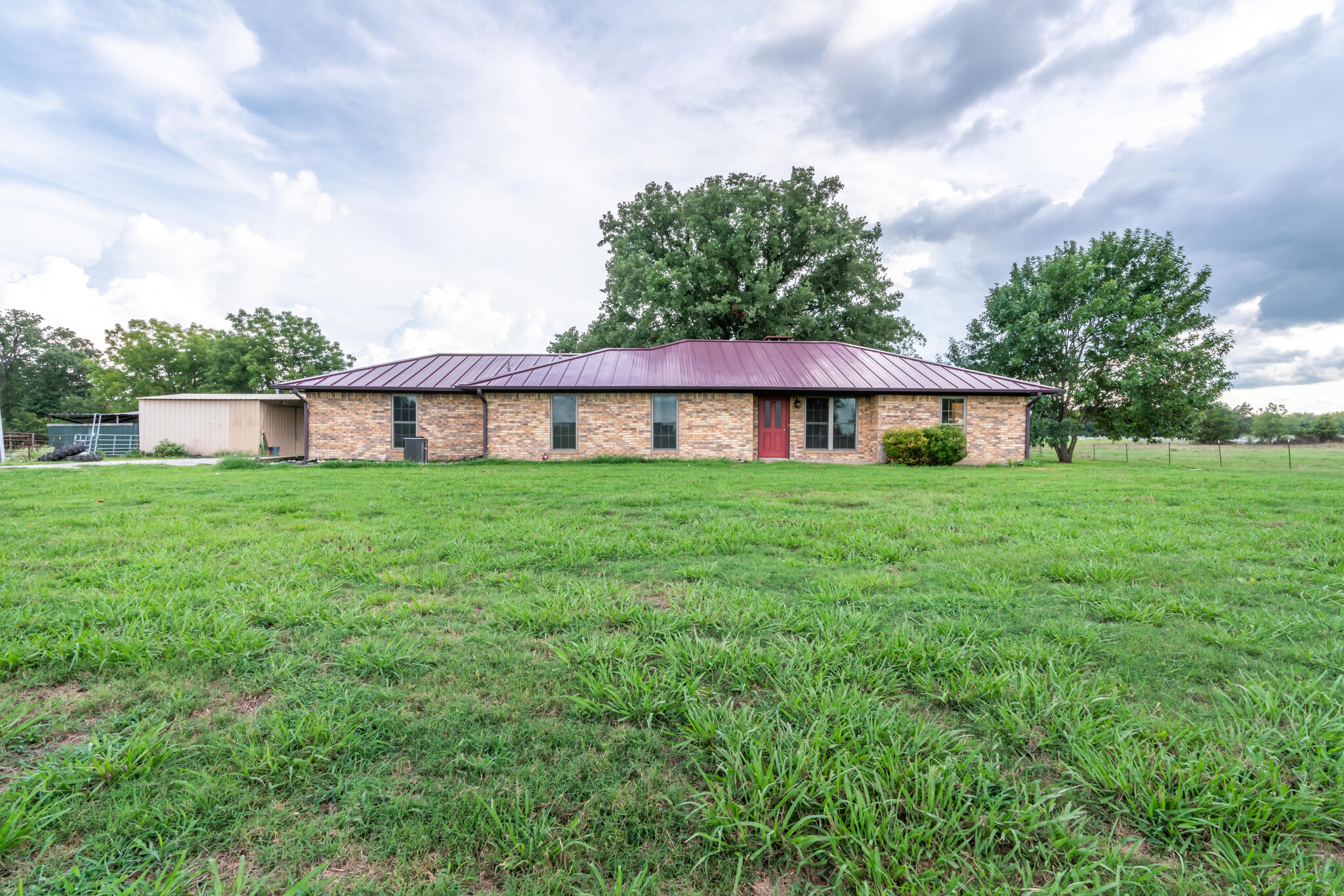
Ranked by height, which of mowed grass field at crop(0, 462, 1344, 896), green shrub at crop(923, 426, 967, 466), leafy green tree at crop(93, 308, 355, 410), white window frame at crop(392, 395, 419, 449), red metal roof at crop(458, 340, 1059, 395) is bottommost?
mowed grass field at crop(0, 462, 1344, 896)

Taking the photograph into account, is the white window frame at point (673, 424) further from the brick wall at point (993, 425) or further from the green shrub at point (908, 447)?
the brick wall at point (993, 425)

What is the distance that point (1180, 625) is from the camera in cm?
265

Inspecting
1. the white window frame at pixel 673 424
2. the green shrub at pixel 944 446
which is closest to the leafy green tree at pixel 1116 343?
the green shrub at pixel 944 446

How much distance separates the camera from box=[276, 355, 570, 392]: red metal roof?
1611 centimetres

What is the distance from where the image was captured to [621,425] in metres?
15.3

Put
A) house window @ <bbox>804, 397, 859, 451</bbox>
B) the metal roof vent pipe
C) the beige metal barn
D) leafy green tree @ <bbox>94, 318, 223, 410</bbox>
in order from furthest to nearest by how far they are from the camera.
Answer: leafy green tree @ <bbox>94, 318, 223, 410</bbox>
the beige metal barn
house window @ <bbox>804, 397, 859, 451</bbox>
the metal roof vent pipe

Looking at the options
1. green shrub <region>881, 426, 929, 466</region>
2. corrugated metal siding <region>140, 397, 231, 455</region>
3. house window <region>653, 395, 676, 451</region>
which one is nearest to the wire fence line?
green shrub <region>881, 426, 929, 466</region>

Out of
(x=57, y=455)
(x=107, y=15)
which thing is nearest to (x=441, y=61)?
(x=107, y=15)

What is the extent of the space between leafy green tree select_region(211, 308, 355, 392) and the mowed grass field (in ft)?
114

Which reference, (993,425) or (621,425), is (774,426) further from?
(993,425)

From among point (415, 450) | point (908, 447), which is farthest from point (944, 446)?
point (415, 450)

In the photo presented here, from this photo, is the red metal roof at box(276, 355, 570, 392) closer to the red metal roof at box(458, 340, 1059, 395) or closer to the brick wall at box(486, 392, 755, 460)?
the red metal roof at box(458, 340, 1059, 395)

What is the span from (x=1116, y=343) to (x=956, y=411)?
10.7 meters

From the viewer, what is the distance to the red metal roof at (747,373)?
596 inches
